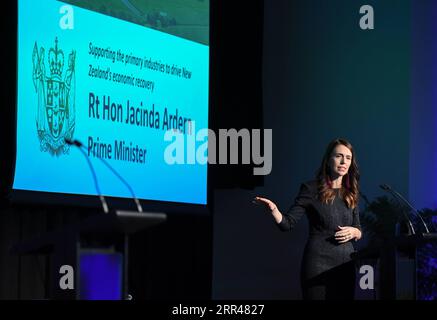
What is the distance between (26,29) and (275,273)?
329 cm

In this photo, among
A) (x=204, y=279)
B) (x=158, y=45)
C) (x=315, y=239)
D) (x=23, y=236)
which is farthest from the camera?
(x=204, y=279)

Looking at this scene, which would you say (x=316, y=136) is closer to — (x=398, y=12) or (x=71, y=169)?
(x=398, y=12)

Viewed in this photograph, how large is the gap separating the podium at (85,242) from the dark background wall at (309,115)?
4438 mm

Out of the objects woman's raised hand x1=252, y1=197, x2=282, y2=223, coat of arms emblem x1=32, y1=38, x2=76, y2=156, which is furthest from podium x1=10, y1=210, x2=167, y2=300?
coat of arms emblem x1=32, y1=38, x2=76, y2=156

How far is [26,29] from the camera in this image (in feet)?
17.4

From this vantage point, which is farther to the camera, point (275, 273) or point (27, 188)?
point (275, 273)

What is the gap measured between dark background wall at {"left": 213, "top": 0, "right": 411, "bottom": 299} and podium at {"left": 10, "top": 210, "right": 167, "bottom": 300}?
4438mm

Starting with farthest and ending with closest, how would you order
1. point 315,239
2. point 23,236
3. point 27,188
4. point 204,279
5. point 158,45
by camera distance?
point 204,279, point 158,45, point 23,236, point 27,188, point 315,239

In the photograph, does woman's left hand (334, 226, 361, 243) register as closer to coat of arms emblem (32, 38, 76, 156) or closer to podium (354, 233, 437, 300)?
podium (354, 233, 437, 300)

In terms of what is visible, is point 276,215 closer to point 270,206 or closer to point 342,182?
point 270,206

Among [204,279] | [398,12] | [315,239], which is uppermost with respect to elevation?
[398,12]

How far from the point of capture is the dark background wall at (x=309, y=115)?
743cm

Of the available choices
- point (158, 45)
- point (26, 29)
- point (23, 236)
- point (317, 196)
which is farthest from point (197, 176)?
point (317, 196)

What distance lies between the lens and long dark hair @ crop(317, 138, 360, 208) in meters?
4.40
